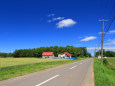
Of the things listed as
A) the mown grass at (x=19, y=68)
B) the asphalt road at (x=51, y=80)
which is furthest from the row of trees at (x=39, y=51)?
the asphalt road at (x=51, y=80)

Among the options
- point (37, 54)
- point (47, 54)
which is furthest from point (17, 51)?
point (47, 54)

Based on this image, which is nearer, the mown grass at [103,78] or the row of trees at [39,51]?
the mown grass at [103,78]

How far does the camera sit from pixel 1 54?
108250 millimetres

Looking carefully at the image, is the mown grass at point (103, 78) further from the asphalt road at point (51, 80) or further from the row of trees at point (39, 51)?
the row of trees at point (39, 51)

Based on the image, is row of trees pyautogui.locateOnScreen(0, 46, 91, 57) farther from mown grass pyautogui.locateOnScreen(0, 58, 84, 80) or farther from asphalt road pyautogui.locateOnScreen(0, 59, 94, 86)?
asphalt road pyautogui.locateOnScreen(0, 59, 94, 86)

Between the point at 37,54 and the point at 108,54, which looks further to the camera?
the point at 108,54

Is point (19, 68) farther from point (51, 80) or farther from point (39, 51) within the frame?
point (39, 51)

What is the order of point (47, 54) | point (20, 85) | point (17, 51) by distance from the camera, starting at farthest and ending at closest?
point (17, 51), point (47, 54), point (20, 85)

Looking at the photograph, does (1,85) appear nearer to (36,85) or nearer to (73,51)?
(36,85)

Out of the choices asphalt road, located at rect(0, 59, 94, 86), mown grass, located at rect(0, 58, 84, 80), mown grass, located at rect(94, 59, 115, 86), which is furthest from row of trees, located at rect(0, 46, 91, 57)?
asphalt road, located at rect(0, 59, 94, 86)

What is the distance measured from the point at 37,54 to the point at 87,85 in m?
107

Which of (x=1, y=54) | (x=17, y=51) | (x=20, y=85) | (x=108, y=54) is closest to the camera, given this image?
(x=20, y=85)

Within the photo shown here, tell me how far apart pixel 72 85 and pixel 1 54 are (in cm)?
11605

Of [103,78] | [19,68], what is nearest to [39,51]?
[19,68]
